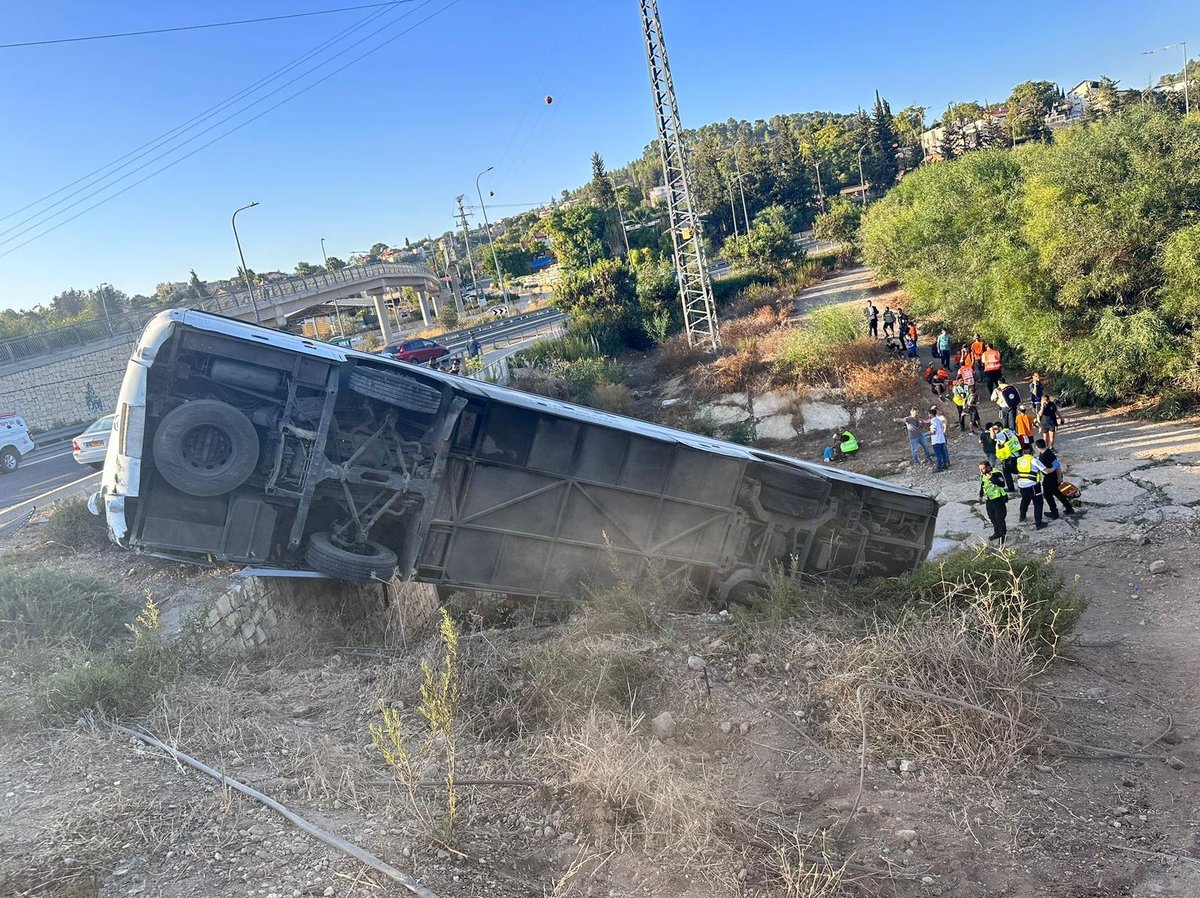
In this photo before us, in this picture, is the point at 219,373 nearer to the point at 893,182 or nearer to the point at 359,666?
the point at 359,666

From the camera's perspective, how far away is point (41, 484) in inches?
762

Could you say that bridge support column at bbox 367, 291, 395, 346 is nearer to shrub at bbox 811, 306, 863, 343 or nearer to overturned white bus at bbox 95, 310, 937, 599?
shrub at bbox 811, 306, 863, 343

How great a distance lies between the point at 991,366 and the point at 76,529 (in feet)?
60.9

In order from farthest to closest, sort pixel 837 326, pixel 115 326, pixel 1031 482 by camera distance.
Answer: pixel 115 326, pixel 837 326, pixel 1031 482

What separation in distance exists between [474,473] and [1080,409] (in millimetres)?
14717

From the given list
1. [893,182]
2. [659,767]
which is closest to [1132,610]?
[659,767]

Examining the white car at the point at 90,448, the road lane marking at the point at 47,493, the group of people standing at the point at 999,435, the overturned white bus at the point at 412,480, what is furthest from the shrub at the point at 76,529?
the group of people standing at the point at 999,435

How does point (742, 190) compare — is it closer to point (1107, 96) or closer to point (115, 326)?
point (1107, 96)

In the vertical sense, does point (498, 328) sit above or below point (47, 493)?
above

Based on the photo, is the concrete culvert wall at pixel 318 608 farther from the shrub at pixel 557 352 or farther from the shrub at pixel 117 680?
the shrub at pixel 557 352

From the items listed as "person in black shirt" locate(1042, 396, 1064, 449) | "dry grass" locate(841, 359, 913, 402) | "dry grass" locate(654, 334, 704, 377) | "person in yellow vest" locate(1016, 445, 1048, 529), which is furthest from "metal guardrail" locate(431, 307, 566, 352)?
"person in yellow vest" locate(1016, 445, 1048, 529)

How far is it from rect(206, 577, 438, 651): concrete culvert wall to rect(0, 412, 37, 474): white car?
59.8 feet

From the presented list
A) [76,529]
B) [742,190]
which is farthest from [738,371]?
[742,190]

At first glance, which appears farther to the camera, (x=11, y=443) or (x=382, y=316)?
(x=382, y=316)
